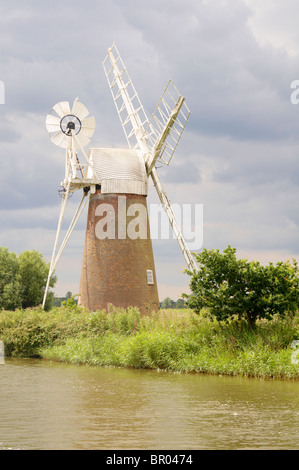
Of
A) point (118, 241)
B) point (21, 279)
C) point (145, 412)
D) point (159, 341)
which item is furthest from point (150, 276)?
point (21, 279)

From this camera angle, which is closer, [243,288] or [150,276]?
[243,288]

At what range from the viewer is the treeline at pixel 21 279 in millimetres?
50281

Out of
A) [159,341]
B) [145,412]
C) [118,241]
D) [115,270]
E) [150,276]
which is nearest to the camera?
[145,412]

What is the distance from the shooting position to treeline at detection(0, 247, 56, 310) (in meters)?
50.3

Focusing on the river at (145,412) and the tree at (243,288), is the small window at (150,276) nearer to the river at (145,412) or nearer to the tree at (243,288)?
the tree at (243,288)

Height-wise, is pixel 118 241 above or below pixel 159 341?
above

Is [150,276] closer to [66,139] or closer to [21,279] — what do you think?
[66,139]

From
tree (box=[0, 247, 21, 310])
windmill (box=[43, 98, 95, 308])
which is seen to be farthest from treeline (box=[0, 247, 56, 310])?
windmill (box=[43, 98, 95, 308])

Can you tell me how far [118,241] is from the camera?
2972 cm

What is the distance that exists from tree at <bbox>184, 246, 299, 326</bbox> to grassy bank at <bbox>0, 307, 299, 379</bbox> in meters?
0.85

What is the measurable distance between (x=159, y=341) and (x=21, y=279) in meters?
33.5

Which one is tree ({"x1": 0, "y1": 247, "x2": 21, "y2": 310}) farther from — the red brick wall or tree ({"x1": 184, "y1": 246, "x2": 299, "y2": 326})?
tree ({"x1": 184, "y1": 246, "x2": 299, "y2": 326})

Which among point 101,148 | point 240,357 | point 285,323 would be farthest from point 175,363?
point 101,148

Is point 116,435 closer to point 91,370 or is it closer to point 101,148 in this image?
point 91,370
